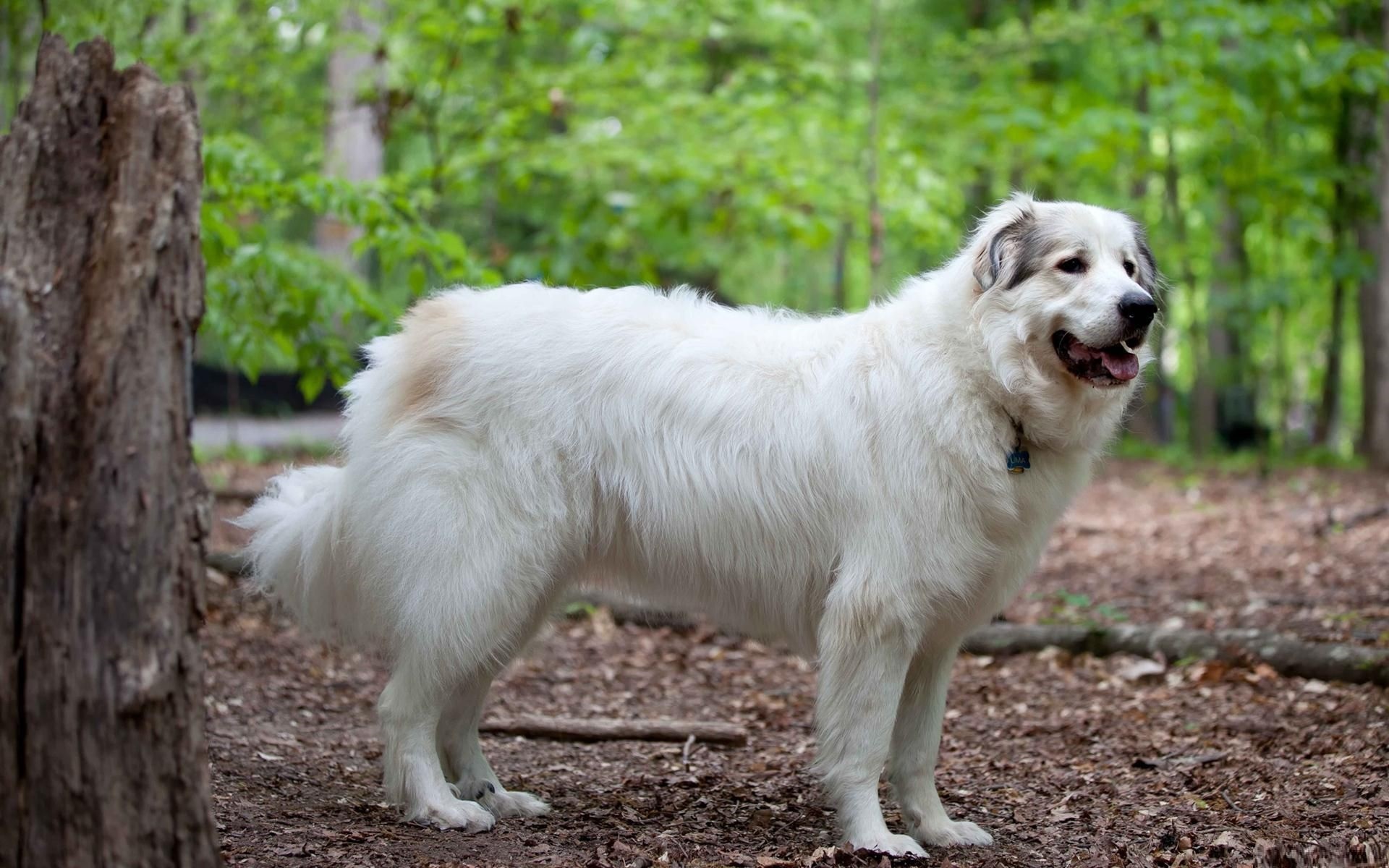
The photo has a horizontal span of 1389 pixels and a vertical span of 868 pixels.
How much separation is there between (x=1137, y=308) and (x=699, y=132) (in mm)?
6943

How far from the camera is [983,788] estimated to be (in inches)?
163

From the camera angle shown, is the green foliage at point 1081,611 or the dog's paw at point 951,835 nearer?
the dog's paw at point 951,835

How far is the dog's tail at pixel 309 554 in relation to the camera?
382 centimetres

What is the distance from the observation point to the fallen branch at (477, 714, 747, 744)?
4.62m

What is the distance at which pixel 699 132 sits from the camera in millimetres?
9852

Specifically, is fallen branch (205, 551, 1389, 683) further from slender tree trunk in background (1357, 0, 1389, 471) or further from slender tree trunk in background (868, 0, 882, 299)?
slender tree trunk in background (1357, 0, 1389, 471)

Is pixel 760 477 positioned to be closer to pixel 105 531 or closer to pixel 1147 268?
pixel 1147 268

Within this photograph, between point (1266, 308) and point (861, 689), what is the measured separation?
12.9m

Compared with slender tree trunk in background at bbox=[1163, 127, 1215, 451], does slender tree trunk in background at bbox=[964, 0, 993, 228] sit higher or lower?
higher

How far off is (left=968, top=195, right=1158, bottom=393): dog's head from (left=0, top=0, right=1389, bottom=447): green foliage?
1235 millimetres

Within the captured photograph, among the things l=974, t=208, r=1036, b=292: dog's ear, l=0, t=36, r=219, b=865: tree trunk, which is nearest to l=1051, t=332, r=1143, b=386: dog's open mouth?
l=974, t=208, r=1036, b=292: dog's ear

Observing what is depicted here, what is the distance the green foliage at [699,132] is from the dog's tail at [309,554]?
167 cm

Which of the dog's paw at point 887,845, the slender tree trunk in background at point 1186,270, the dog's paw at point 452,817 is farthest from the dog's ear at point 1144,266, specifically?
the slender tree trunk in background at point 1186,270

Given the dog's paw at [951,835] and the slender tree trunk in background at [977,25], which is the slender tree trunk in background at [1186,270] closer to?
the slender tree trunk in background at [977,25]
